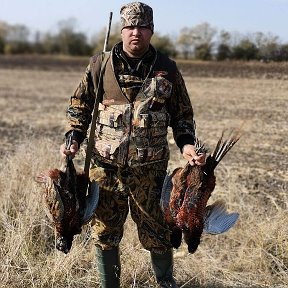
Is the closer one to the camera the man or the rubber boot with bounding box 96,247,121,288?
the man

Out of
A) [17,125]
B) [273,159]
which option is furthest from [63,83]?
[273,159]

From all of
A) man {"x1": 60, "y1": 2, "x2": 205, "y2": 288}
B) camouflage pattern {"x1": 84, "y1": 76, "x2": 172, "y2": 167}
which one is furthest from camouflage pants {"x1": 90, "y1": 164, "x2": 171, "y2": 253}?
camouflage pattern {"x1": 84, "y1": 76, "x2": 172, "y2": 167}

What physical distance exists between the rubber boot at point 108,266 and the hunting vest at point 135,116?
0.69 m

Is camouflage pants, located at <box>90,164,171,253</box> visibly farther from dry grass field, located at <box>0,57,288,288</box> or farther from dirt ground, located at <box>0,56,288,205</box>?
dirt ground, located at <box>0,56,288,205</box>

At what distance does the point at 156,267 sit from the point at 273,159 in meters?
4.41

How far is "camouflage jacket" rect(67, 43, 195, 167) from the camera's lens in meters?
3.52

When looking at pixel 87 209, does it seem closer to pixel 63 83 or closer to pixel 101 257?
pixel 101 257

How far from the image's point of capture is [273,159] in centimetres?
779

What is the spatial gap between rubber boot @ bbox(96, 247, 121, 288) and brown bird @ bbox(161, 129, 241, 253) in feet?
1.92

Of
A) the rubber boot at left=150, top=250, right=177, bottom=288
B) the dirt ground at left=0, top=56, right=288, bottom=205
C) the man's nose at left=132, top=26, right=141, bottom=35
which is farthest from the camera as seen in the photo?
the dirt ground at left=0, top=56, right=288, bottom=205

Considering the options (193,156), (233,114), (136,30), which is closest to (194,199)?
(193,156)

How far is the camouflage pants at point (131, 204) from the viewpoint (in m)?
3.64

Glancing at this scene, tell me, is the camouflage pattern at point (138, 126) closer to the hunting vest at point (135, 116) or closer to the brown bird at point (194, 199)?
the hunting vest at point (135, 116)

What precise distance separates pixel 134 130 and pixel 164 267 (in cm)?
105
